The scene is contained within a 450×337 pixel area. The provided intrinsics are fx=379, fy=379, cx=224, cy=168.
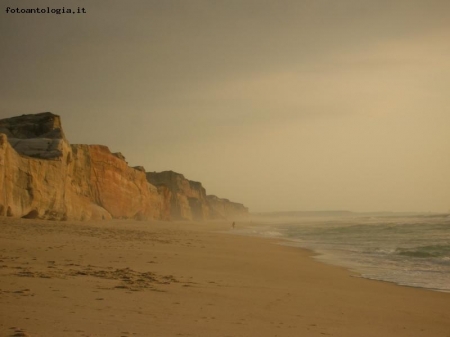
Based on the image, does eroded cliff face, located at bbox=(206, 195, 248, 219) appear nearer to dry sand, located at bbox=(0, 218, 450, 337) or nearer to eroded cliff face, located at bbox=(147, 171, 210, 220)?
eroded cliff face, located at bbox=(147, 171, 210, 220)

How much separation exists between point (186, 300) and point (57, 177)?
897 inches

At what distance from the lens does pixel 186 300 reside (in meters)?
6.35

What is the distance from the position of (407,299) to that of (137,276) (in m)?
5.87

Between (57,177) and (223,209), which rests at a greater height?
(57,177)

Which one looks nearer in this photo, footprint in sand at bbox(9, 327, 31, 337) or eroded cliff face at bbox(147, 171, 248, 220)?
footprint in sand at bbox(9, 327, 31, 337)

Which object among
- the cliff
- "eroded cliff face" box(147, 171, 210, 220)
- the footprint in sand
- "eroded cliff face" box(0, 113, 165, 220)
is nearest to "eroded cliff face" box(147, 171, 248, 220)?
"eroded cliff face" box(147, 171, 210, 220)

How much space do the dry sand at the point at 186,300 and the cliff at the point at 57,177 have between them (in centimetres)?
1258

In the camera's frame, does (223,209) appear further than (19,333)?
Yes

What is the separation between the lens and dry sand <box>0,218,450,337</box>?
4.73 metres

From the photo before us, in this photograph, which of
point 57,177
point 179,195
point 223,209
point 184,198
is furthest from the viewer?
point 223,209

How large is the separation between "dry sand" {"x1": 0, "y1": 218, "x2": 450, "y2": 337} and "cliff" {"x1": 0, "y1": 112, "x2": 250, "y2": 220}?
41.3 feet

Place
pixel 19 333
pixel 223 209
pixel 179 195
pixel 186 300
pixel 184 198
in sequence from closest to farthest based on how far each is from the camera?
pixel 19 333 → pixel 186 300 → pixel 179 195 → pixel 184 198 → pixel 223 209

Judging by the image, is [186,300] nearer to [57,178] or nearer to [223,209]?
[57,178]

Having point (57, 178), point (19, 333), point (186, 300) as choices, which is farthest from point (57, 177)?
point (19, 333)
